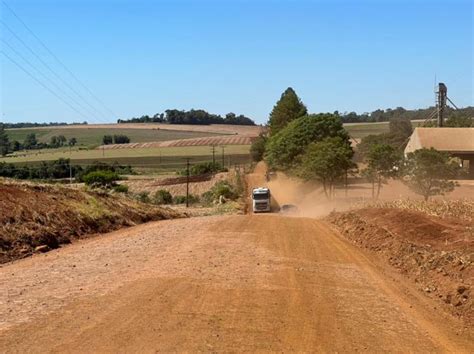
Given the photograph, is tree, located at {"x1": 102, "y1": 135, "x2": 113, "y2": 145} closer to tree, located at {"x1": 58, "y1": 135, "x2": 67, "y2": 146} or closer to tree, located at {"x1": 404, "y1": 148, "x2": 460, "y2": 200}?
tree, located at {"x1": 58, "y1": 135, "x2": 67, "y2": 146}

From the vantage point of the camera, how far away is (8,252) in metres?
18.0

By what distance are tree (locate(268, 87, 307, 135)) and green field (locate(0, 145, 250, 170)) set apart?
18888 mm

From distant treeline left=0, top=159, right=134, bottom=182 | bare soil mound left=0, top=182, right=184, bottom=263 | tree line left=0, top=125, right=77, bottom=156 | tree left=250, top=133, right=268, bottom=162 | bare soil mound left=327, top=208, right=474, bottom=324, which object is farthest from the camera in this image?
tree left=250, top=133, right=268, bottom=162

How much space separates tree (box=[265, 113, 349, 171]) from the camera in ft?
273

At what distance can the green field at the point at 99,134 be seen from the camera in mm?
154925

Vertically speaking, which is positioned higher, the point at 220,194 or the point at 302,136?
the point at 302,136

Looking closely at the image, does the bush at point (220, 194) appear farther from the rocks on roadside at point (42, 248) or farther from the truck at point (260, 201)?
the rocks on roadside at point (42, 248)

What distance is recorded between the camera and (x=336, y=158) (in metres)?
61.7

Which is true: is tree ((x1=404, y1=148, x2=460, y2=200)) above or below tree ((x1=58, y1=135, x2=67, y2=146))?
below

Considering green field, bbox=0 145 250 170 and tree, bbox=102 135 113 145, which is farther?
tree, bbox=102 135 113 145

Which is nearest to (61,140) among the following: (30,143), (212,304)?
(30,143)

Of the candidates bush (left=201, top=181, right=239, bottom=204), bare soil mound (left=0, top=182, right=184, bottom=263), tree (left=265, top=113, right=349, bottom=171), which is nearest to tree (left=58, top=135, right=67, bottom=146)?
bush (left=201, top=181, right=239, bottom=204)

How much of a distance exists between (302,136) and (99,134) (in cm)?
9099

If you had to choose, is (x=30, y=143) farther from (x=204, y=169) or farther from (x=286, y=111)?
(x=286, y=111)
